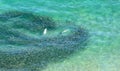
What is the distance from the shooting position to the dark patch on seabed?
9.06 meters

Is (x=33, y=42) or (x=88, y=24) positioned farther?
(x=88, y=24)

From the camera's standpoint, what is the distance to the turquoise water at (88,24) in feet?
30.1

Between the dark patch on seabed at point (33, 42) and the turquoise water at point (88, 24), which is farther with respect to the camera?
the turquoise water at point (88, 24)

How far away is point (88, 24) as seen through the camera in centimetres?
1115

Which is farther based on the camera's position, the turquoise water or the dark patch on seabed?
the turquoise water

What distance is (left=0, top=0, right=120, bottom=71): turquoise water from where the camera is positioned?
30.1 ft

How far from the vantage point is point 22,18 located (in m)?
11.1

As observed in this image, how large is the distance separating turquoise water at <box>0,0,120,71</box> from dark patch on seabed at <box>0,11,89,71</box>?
141mm

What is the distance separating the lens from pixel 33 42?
9906mm

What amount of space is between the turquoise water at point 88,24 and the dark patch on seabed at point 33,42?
0.14 metres

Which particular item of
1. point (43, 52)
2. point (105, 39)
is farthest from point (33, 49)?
point (105, 39)

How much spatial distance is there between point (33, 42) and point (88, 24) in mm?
2014

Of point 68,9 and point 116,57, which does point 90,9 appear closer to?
point 68,9

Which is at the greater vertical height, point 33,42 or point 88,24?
point 88,24
